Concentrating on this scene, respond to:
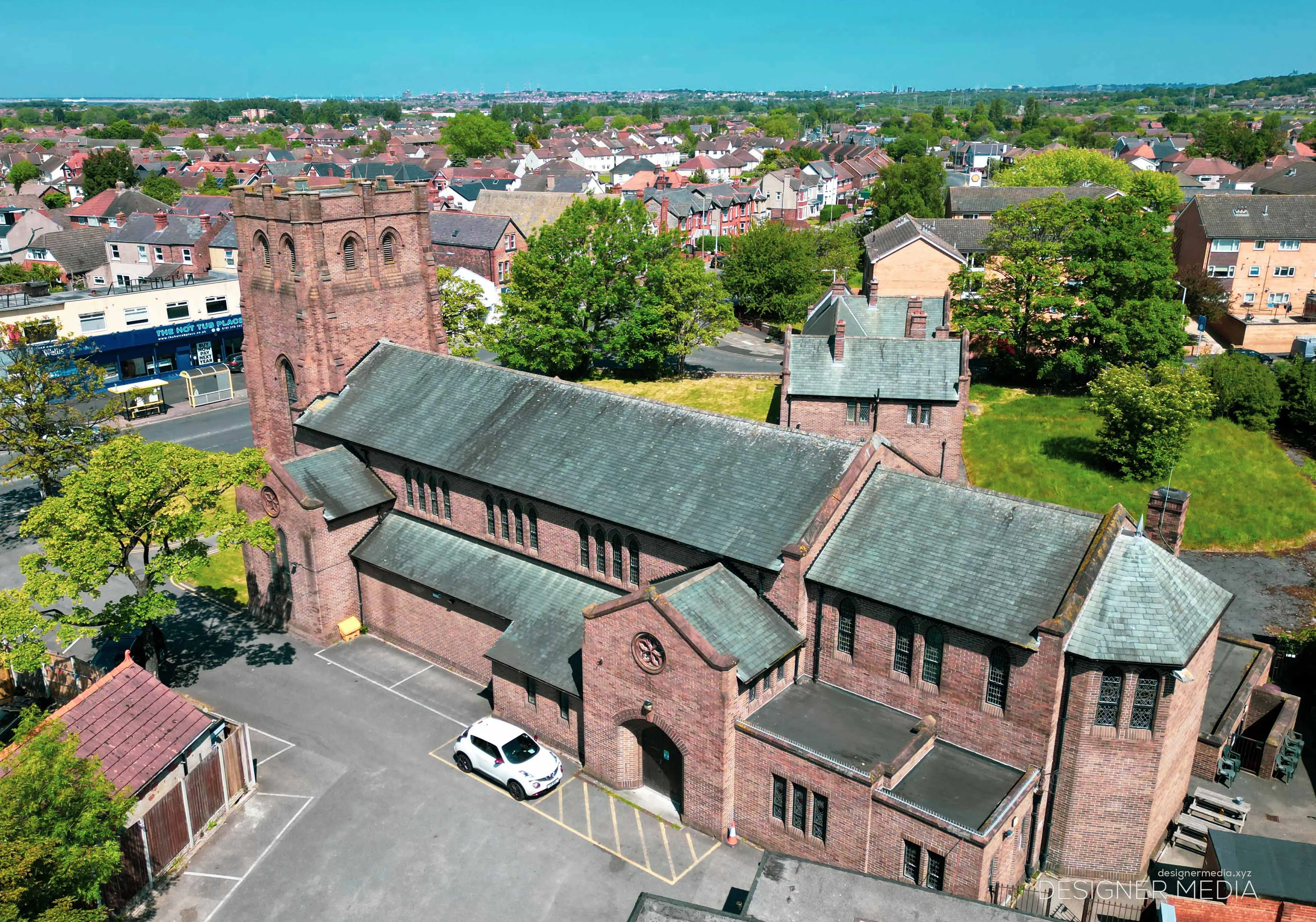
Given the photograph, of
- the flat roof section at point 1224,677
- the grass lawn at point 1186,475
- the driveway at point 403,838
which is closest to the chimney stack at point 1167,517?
the flat roof section at point 1224,677

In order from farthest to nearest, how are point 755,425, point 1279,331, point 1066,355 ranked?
point 1279,331 → point 1066,355 → point 755,425

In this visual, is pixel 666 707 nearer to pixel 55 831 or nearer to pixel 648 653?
pixel 648 653

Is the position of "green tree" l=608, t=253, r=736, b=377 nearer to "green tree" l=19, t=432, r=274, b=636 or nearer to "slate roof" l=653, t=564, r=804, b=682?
"green tree" l=19, t=432, r=274, b=636

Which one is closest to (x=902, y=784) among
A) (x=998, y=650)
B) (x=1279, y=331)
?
(x=998, y=650)

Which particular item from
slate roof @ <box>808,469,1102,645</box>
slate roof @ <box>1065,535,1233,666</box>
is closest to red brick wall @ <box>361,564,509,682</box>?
slate roof @ <box>808,469,1102,645</box>

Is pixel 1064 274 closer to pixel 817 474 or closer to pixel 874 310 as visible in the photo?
pixel 874 310

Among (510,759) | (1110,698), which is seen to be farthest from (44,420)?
(1110,698)
